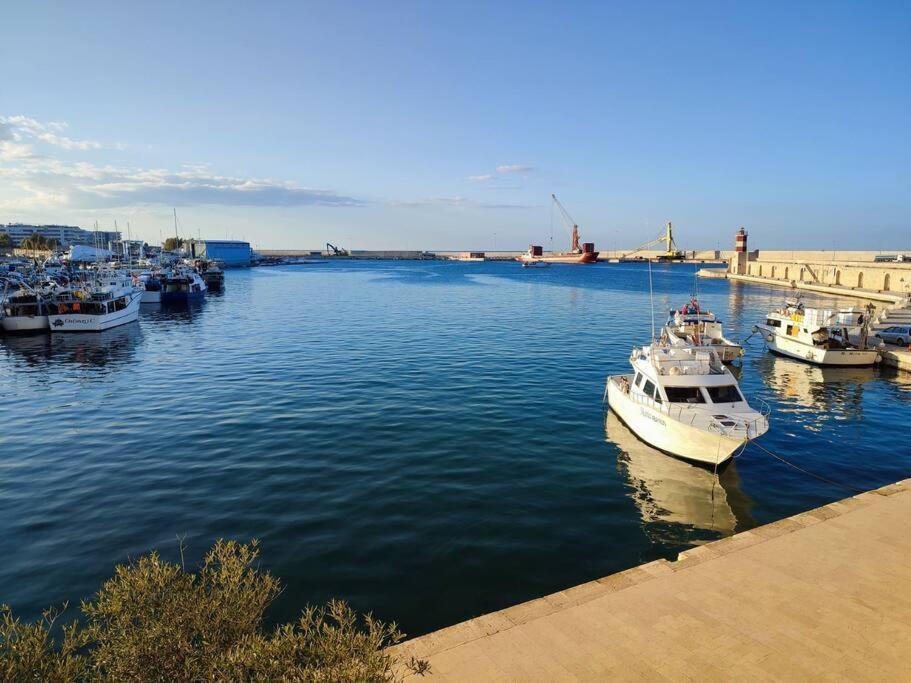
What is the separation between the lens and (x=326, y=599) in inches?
483

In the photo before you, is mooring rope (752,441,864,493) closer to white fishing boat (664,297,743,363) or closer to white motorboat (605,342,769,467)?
white motorboat (605,342,769,467)

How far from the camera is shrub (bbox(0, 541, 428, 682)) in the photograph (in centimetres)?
544

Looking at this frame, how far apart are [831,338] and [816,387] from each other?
7.47 m

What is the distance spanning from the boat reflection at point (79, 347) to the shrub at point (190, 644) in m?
39.1

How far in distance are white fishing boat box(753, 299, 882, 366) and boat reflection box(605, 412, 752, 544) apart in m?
24.4

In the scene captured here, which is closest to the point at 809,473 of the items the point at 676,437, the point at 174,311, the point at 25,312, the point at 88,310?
the point at 676,437

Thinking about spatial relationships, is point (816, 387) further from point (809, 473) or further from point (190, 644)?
point (190, 644)

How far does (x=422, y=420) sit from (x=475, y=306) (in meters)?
54.6

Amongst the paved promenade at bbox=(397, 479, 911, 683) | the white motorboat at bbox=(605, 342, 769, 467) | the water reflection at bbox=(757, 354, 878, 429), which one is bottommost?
the water reflection at bbox=(757, 354, 878, 429)

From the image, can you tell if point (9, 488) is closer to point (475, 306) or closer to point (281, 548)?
point (281, 548)

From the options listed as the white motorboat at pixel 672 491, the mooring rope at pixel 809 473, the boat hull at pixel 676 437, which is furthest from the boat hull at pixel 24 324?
the mooring rope at pixel 809 473

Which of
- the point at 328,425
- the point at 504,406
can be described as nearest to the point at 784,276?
the point at 504,406

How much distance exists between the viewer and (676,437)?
20125 millimetres

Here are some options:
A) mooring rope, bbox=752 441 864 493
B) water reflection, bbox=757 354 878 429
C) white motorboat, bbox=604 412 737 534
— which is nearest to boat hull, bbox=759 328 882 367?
water reflection, bbox=757 354 878 429
